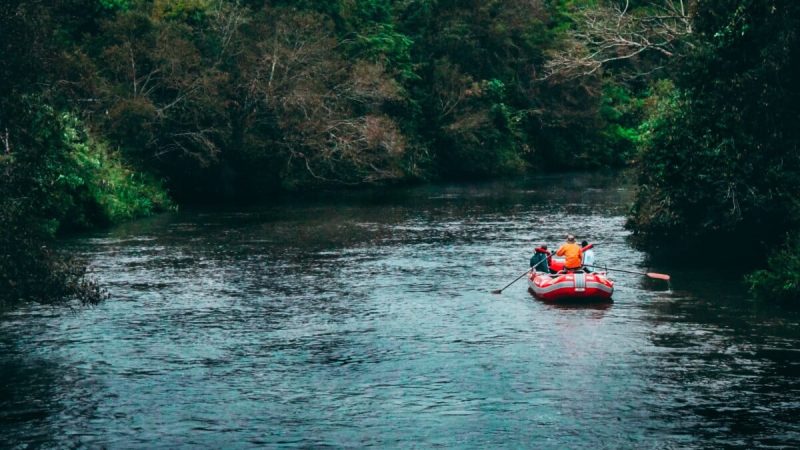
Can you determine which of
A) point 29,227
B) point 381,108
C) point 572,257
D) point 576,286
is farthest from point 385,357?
point 381,108

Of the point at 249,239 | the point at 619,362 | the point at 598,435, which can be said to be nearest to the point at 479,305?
the point at 619,362

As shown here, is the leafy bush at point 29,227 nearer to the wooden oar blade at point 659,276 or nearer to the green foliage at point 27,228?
the green foliage at point 27,228

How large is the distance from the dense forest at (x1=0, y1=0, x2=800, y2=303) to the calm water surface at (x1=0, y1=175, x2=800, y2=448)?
1.87 m

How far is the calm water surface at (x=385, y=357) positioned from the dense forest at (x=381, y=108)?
1.87 metres

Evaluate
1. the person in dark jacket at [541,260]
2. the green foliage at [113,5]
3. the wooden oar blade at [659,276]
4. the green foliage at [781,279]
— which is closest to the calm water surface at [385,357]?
the wooden oar blade at [659,276]

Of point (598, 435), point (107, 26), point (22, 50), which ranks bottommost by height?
point (598, 435)

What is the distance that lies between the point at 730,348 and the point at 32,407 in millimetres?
14413

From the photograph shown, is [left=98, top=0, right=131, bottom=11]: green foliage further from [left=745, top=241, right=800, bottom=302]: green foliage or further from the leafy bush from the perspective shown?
[left=745, top=241, right=800, bottom=302]: green foliage

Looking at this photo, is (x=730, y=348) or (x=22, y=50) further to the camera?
(x=730, y=348)

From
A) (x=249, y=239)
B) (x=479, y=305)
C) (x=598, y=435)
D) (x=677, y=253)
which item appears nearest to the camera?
(x=598, y=435)

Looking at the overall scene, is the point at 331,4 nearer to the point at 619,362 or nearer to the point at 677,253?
the point at 677,253

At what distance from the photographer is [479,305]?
30719mm

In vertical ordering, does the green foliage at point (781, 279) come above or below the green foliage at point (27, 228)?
below

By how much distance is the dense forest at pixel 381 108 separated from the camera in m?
27.5
